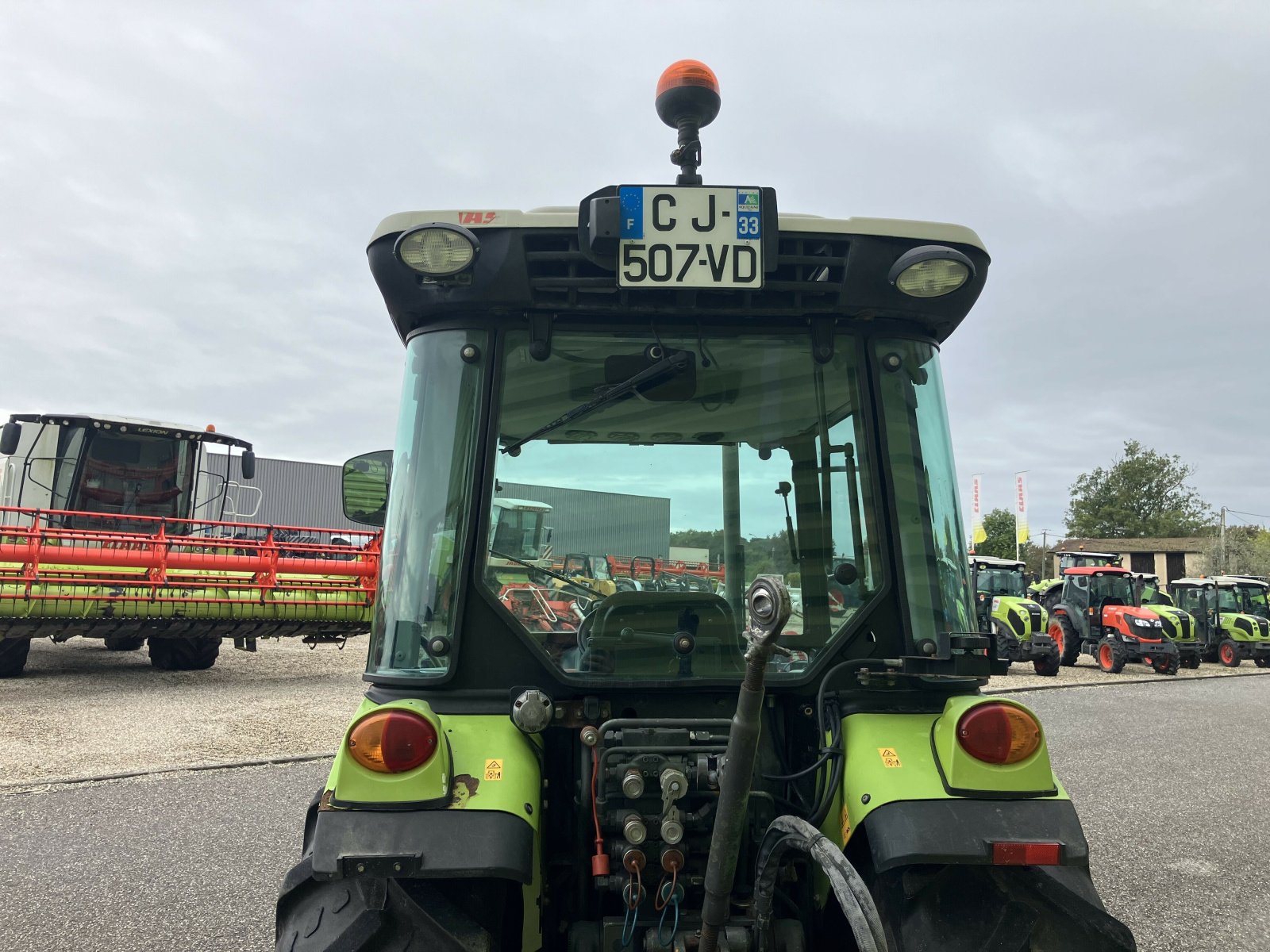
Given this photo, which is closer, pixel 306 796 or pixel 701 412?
pixel 701 412

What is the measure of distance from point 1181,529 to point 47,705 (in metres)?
65.1

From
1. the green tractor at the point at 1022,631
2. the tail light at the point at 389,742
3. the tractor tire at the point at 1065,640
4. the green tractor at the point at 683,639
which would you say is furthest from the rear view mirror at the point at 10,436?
the tractor tire at the point at 1065,640

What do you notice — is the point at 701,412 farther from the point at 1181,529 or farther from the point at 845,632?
the point at 1181,529

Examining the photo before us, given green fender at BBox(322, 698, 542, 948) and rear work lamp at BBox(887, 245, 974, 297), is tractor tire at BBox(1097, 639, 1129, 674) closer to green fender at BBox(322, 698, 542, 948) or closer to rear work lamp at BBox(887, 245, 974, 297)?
rear work lamp at BBox(887, 245, 974, 297)

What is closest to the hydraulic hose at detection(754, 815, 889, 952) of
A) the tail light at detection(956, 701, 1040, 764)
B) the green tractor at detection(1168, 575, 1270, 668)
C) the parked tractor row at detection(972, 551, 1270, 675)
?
the tail light at detection(956, 701, 1040, 764)

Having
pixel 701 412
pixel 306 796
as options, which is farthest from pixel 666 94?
pixel 306 796

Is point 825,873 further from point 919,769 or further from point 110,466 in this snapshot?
point 110,466

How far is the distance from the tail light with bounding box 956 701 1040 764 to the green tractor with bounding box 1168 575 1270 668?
2168 cm

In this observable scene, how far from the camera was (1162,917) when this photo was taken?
14.0ft

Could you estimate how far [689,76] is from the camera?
268 centimetres

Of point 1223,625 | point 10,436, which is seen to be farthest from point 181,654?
point 1223,625

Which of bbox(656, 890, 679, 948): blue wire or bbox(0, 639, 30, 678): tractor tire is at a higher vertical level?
bbox(0, 639, 30, 678): tractor tire

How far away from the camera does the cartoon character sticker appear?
200 cm

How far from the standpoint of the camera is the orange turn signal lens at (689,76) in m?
2.68
